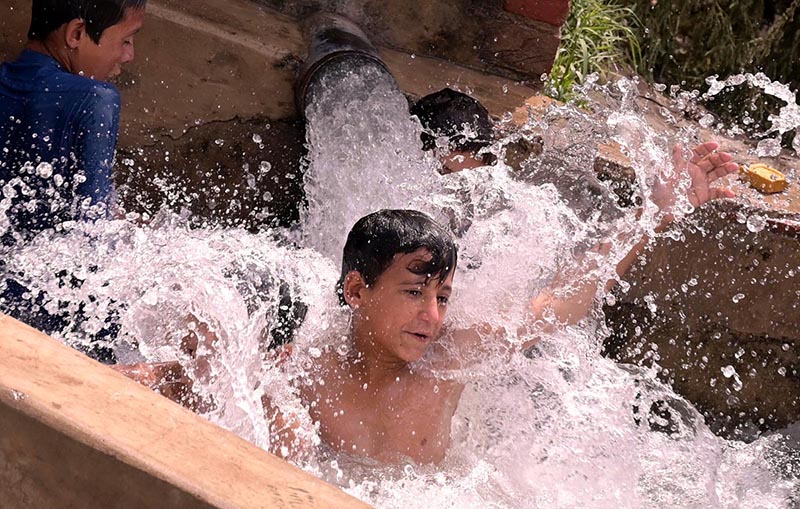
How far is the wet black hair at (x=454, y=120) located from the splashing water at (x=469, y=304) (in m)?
0.07

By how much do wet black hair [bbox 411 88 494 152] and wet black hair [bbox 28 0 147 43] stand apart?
133 cm

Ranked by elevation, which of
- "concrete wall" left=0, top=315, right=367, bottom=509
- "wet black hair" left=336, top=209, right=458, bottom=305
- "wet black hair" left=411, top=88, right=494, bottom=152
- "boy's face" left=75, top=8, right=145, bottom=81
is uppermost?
"concrete wall" left=0, top=315, right=367, bottom=509

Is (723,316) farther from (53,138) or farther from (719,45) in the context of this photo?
(53,138)

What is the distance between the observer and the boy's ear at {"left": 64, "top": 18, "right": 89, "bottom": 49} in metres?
2.94

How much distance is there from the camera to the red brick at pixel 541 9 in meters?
4.35

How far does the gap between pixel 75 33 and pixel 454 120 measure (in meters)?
1.49

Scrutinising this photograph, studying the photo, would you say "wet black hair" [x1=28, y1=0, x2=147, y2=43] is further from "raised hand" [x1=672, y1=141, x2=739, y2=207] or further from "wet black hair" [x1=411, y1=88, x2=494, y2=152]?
"raised hand" [x1=672, y1=141, x2=739, y2=207]

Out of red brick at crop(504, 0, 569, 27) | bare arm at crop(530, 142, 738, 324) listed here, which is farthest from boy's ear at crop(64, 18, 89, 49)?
red brick at crop(504, 0, 569, 27)

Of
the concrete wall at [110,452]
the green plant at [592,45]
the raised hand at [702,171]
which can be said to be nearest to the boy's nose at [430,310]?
the raised hand at [702,171]

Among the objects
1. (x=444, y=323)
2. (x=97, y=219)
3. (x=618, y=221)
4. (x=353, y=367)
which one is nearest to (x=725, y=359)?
(x=618, y=221)

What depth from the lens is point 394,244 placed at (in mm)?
3002

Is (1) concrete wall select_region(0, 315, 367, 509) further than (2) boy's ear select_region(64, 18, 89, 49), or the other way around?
(2) boy's ear select_region(64, 18, 89, 49)

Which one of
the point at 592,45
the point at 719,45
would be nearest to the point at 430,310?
the point at 592,45

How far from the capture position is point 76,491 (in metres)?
1.68
